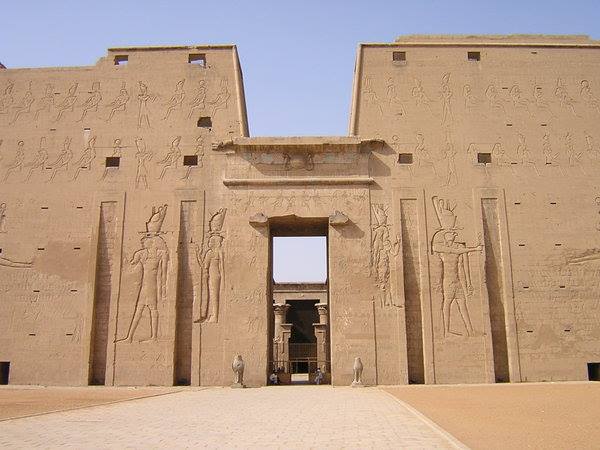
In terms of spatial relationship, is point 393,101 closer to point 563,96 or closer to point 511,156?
point 511,156

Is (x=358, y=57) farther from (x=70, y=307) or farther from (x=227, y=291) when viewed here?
(x=70, y=307)

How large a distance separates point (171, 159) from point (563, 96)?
1215 centimetres

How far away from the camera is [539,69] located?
17.6 m

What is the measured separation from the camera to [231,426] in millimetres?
6883

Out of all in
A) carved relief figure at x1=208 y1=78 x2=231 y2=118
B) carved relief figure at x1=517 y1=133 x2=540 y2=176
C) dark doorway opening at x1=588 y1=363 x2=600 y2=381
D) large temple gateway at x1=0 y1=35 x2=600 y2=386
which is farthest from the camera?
carved relief figure at x1=208 y1=78 x2=231 y2=118

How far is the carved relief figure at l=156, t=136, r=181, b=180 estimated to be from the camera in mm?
16609

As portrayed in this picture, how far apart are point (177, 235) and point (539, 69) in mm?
12193

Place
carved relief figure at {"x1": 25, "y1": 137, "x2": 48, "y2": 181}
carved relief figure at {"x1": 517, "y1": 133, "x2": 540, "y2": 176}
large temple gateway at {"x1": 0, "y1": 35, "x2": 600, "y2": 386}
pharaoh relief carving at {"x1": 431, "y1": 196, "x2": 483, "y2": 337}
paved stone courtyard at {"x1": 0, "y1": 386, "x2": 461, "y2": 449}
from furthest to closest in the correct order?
carved relief figure at {"x1": 25, "y1": 137, "x2": 48, "y2": 181}, carved relief figure at {"x1": 517, "y1": 133, "x2": 540, "y2": 176}, pharaoh relief carving at {"x1": 431, "y1": 196, "x2": 483, "y2": 337}, large temple gateway at {"x1": 0, "y1": 35, "x2": 600, "y2": 386}, paved stone courtyard at {"x1": 0, "y1": 386, "x2": 461, "y2": 449}

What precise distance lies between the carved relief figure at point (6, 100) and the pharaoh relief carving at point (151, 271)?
19.4 ft

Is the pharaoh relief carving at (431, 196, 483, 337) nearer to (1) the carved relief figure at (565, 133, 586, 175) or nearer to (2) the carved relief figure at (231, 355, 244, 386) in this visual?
(1) the carved relief figure at (565, 133, 586, 175)

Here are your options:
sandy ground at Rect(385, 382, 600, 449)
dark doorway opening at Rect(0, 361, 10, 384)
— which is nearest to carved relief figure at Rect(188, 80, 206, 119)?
dark doorway opening at Rect(0, 361, 10, 384)

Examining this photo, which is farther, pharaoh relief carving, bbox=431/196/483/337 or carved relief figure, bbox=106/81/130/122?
carved relief figure, bbox=106/81/130/122

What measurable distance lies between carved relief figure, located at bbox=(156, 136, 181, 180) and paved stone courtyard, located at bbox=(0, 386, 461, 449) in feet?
26.8

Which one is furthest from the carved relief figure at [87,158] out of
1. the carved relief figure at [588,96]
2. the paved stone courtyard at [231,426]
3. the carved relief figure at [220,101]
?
the carved relief figure at [588,96]
